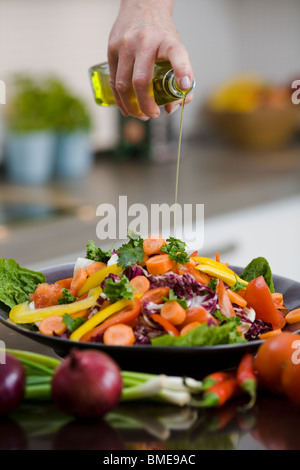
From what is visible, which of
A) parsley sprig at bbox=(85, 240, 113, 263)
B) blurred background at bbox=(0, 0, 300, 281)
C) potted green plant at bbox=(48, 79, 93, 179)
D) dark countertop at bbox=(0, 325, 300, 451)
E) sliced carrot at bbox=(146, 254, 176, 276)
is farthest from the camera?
potted green plant at bbox=(48, 79, 93, 179)

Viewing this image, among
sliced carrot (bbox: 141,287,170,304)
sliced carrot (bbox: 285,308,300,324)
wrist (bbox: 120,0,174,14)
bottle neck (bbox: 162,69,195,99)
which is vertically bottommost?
sliced carrot (bbox: 285,308,300,324)

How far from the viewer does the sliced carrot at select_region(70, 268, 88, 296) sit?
123cm

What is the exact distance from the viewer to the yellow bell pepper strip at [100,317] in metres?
1.08

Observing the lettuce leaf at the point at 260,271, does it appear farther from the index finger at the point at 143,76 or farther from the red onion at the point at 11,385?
the red onion at the point at 11,385

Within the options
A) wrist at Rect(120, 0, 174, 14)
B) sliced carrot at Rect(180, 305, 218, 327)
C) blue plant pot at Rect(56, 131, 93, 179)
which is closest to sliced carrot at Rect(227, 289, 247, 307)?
sliced carrot at Rect(180, 305, 218, 327)

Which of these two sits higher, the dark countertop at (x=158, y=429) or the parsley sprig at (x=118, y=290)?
the parsley sprig at (x=118, y=290)

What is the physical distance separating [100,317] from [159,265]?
0.15 metres

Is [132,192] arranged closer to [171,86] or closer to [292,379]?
[171,86]

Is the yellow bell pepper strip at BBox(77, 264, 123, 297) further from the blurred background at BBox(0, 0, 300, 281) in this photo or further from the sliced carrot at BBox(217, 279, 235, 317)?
the blurred background at BBox(0, 0, 300, 281)

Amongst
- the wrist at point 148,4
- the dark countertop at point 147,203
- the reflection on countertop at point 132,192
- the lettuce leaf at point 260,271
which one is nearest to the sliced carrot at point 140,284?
the dark countertop at point 147,203

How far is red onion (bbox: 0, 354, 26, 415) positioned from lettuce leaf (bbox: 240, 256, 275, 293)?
609 millimetres

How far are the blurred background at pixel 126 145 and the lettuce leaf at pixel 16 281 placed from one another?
3.01ft

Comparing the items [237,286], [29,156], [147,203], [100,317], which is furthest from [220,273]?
[29,156]

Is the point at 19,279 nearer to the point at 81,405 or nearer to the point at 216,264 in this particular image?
the point at 216,264
